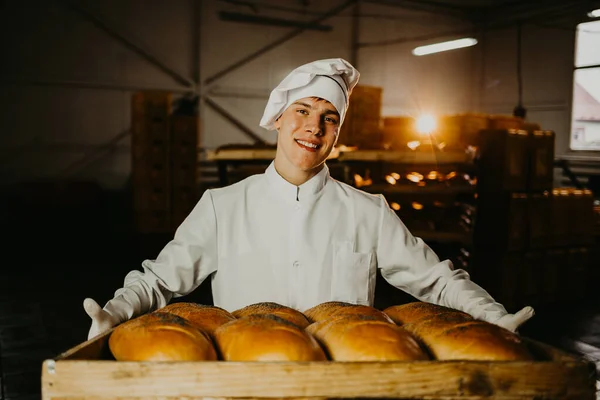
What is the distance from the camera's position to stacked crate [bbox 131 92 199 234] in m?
7.96

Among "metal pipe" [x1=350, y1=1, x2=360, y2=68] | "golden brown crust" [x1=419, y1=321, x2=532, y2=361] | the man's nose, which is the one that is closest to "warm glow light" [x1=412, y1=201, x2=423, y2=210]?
the man's nose

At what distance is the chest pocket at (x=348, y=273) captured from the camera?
6.80 feet

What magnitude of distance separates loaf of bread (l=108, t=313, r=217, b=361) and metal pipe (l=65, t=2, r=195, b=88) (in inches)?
436

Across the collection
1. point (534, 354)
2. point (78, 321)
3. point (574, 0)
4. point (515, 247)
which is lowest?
point (78, 321)

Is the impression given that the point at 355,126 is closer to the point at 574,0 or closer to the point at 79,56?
A: the point at 79,56

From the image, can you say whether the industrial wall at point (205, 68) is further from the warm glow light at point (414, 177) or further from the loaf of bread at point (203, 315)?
the loaf of bread at point (203, 315)

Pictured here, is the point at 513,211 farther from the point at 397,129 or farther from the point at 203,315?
the point at 203,315

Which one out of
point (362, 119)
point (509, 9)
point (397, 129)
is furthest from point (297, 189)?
point (509, 9)

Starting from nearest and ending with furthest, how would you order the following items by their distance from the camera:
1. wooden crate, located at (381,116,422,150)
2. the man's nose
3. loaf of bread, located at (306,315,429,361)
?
loaf of bread, located at (306,315,429,361), the man's nose, wooden crate, located at (381,116,422,150)

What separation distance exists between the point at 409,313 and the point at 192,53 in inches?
450

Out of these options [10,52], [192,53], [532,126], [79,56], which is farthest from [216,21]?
[532,126]

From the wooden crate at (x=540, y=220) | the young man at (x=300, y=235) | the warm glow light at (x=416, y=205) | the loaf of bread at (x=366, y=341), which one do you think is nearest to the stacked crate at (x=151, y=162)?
the warm glow light at (x=416, y=205)

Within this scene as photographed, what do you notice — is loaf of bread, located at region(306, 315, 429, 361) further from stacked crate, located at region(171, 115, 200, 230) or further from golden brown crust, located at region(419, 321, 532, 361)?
stacked crate, located at region(171, 115, 200, 230)

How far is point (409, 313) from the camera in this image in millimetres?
1582
